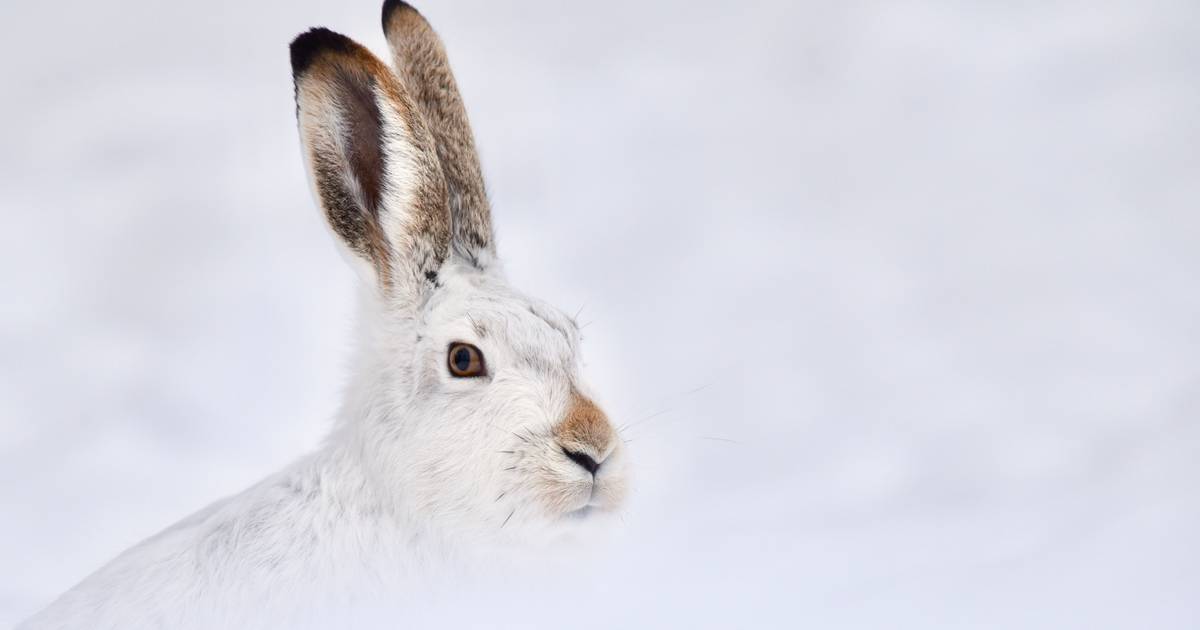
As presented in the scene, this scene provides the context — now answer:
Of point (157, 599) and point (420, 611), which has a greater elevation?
point (420, 611)

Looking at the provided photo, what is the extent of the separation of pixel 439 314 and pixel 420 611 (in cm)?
65

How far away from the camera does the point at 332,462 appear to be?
9.44ft

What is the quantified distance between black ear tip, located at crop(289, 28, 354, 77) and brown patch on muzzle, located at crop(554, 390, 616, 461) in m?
0.92

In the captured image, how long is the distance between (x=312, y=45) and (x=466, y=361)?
750mm

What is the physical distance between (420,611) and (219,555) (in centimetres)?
46

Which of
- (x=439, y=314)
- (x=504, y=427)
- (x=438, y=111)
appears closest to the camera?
(x=504, y=427)

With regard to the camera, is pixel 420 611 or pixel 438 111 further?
pixel 438 111

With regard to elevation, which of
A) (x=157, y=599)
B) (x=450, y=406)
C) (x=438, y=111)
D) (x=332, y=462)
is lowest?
(x=157, y=599)

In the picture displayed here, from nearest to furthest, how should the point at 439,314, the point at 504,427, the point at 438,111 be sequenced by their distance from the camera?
the point at 504,427 < the point at 439,314 < the point at 438,111

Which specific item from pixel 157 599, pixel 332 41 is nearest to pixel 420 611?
pixel 157 599

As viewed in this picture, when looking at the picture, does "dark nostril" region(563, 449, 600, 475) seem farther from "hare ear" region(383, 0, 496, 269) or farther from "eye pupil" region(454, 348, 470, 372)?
"hare ear" region(383, 0, 496, 269)

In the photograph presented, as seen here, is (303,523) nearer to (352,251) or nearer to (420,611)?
(420,611)

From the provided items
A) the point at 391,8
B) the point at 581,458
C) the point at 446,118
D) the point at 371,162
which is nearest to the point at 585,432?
the point at 581,458

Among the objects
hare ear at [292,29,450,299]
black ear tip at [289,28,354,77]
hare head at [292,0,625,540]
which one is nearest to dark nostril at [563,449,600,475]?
hare head at [292,0,625,540]
